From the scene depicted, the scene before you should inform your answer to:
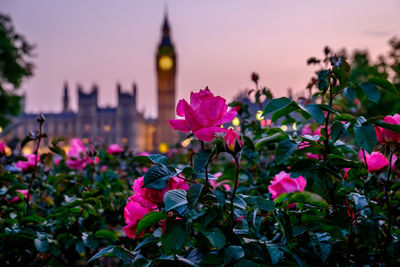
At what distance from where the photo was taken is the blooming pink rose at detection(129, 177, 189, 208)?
0.76 m

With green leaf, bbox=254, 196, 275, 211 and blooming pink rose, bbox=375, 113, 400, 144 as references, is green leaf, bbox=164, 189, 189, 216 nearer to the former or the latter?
green leaf, bbox=254, 196, 275, 211

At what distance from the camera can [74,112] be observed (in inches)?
2363

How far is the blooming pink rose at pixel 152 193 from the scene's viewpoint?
758mm

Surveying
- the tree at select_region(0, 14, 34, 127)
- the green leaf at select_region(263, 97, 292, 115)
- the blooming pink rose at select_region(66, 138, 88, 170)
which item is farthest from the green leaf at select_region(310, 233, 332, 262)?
the tree at select_region(0, 14, 34, 127)

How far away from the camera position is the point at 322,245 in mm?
825

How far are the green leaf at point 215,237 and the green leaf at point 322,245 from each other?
28cm

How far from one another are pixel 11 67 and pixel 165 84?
45.9 m

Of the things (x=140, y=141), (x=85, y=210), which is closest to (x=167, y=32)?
(x=140, y=141)

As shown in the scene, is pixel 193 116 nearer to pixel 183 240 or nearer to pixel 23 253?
pixel 183 240

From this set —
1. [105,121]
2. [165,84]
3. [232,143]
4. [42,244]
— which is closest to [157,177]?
[232,143]

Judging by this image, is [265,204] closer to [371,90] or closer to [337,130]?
[337,130]

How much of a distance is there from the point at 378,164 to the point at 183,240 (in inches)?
34.6

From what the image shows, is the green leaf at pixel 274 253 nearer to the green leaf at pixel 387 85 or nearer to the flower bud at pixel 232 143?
the flower bud at pixel 232 143

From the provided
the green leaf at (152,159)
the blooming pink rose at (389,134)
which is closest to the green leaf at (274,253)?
the green leaf at (152,159)
